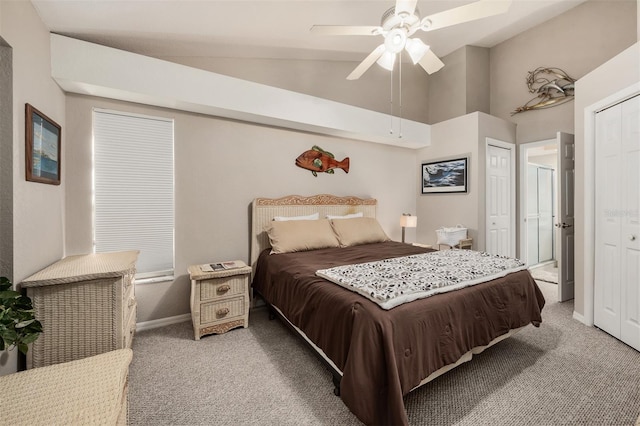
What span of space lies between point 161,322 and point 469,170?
428cm

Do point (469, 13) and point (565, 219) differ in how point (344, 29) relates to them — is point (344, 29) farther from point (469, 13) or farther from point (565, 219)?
point (565, 219)

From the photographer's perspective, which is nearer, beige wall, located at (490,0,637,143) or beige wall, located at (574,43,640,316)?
beige wall, located at (574,43,640,316)

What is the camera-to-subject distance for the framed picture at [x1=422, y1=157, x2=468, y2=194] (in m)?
4.05

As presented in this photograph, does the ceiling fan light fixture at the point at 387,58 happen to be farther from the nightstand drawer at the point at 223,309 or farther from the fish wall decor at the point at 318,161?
the nightstand drawer at the point at 223,309

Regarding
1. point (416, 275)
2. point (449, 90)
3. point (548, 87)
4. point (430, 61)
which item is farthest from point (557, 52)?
point (416, 275)

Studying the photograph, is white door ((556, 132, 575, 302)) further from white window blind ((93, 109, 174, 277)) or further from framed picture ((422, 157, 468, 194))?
white window blind ((93, 109, 174, 277))

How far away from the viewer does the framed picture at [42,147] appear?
70.6 inches

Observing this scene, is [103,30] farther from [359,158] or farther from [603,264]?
[603,264]

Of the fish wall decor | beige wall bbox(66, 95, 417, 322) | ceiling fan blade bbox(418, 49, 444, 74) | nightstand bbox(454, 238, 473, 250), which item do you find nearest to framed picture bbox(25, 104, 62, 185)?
beige wall bbox(66, 95, 417, 322)

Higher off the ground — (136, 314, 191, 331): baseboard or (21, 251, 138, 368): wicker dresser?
(21, 251, 138, 368): wicker dresser

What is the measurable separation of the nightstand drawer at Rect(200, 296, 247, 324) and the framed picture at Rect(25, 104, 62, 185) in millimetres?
1538

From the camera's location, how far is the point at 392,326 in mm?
1446

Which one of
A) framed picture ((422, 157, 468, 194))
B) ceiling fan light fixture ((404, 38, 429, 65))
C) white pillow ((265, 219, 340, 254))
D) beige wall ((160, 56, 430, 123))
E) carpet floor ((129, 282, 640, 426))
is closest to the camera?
carpet floor ((129, 282, 640, 426))

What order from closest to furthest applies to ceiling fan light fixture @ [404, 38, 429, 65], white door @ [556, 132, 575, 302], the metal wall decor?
ceiling fan light fixture @ [404, 38, 429, 65] < white door @ [556, 132, 575, 302] < the metal wall decor
